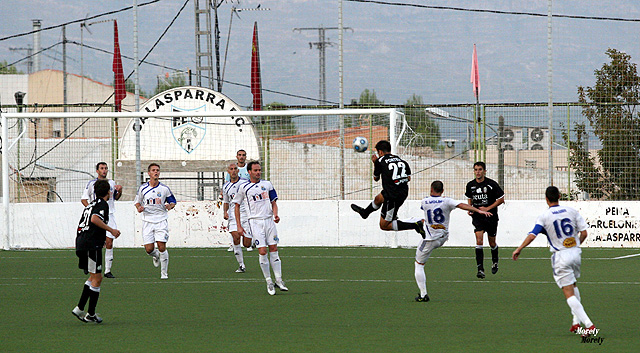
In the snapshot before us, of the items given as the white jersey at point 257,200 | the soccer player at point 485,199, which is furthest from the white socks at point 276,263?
the soccer player at point 485,199

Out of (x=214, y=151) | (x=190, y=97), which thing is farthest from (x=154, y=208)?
(x=190, y=97)

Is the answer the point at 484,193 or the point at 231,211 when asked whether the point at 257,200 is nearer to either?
the point at 231,211

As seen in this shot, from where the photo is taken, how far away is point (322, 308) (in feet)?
35.9

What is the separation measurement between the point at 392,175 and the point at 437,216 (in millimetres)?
1462

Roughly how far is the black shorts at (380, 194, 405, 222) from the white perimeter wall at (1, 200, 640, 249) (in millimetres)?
7938

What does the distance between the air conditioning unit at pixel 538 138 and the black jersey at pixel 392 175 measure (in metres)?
9.85

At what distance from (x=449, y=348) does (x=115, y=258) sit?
12.5 meters

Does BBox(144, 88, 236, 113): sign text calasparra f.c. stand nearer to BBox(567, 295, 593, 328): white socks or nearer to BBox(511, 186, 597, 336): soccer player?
BBox(511, 186, 597, 336): soccer player

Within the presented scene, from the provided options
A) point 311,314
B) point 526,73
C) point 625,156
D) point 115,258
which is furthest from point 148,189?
point 526,73

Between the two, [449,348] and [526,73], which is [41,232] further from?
[526,73]

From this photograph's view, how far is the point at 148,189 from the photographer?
15.5 meters

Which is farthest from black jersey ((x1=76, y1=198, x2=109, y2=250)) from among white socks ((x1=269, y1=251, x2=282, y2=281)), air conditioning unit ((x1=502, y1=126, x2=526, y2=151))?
air conditioning unit ((x1=502, y1=126, x2=526, y2=151))

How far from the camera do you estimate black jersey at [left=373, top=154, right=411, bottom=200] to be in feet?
42.2

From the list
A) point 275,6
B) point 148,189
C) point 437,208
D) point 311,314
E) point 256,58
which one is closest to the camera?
point 311,314
